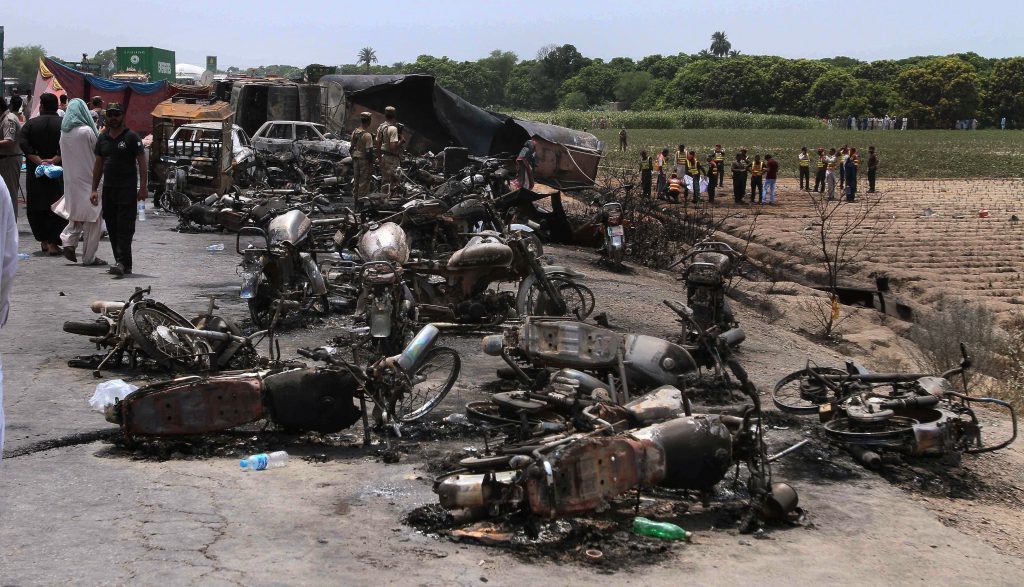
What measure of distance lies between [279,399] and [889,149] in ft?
205

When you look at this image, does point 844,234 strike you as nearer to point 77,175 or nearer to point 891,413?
point 891,413

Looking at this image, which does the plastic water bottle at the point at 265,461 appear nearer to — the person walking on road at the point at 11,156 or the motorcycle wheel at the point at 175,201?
the person walking on road at the point at 11,156

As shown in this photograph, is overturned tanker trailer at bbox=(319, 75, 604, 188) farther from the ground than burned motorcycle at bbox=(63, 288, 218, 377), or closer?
farther from the ground

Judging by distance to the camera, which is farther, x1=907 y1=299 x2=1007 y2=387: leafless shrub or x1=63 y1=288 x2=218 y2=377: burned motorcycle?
x1=907 y1=299 x2=1007 y2=387: leafless shrub

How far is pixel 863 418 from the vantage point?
7008 mm

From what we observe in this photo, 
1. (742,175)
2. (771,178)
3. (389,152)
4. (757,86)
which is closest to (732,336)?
(389,152)

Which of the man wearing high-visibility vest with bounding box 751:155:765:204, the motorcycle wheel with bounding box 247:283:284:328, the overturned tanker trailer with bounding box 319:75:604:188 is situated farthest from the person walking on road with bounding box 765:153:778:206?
the motorcycle wheel with bounding box 247:283:284:328

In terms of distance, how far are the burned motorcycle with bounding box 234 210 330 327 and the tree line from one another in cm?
9166

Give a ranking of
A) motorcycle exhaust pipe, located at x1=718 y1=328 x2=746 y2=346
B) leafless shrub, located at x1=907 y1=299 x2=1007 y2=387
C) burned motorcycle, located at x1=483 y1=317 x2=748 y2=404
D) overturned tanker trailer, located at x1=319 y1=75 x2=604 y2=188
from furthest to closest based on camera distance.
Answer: overturned tanker trailer, located at x1=319 y1=75 x2=604 y2=188 → leafless shrub, located at x1=907 y1=299 x2=1007 y2=387 → motorcycle exhaust pipe, located at x1=718 y1=328 x2=746 y2=346 → burned motorcycle, located at x1=483 y1=317 x2=748 y2=404

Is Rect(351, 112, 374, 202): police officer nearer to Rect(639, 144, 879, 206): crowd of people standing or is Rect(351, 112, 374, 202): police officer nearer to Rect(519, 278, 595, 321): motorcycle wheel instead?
Rect(519, 278, 595, 321): motorcycle wheel

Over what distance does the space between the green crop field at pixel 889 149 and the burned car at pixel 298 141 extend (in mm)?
16216

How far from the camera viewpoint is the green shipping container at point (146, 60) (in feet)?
169

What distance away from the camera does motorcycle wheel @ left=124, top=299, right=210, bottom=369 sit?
7590 mm

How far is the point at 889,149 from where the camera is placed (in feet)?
207
